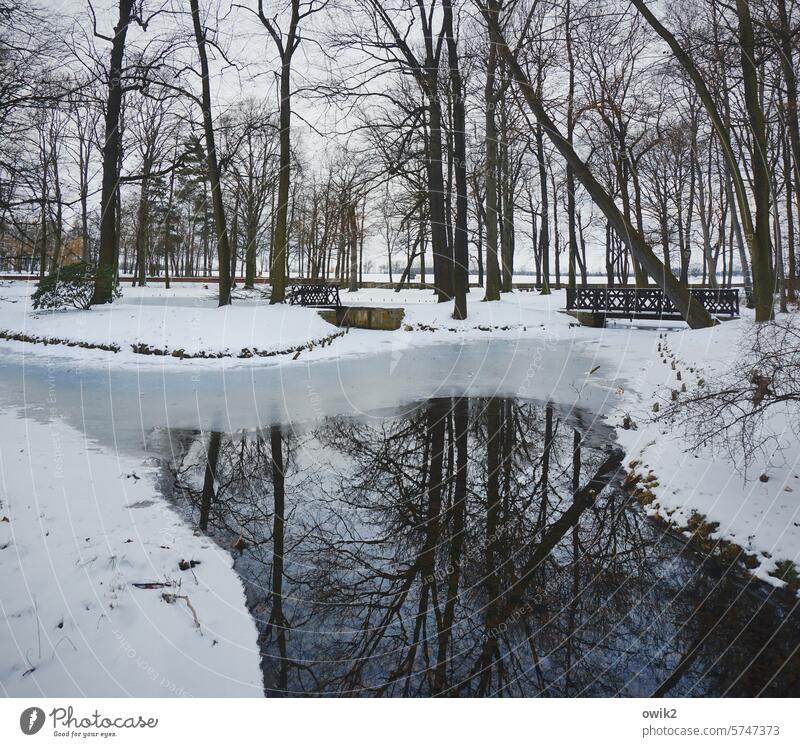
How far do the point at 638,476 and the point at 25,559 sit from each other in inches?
228

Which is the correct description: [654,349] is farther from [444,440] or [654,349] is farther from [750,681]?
[750,681]

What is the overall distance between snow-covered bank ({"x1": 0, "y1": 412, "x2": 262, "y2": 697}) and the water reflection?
25 cm

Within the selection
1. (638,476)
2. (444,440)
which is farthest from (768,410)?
(444,440)

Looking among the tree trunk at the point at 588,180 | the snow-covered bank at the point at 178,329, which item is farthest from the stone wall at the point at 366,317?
the tree trunk at the point at 588,180

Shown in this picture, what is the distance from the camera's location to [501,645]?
3160mm

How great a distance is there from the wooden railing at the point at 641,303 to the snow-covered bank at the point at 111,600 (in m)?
22.9

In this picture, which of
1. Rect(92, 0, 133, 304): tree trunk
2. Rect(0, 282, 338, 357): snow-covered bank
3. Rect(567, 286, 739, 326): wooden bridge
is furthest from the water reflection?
Rect(567, 286, 739, 326): wooden bridge

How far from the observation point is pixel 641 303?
25234 mm

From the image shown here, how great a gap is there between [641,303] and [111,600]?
26105 mm

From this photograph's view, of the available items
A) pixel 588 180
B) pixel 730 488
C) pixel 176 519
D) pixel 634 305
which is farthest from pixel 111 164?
pixel 634 305

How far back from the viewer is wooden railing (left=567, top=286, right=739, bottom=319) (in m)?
23.4

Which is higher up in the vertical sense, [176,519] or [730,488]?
[730,488]

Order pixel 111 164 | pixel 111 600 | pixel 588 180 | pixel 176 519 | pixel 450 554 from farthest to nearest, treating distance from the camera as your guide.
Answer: pixel 111 164 < pixel 588 180 < pixel 176 519 < pixel 450 554 < pixel 111 600

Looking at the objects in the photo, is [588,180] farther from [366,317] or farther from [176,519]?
[366,317]
